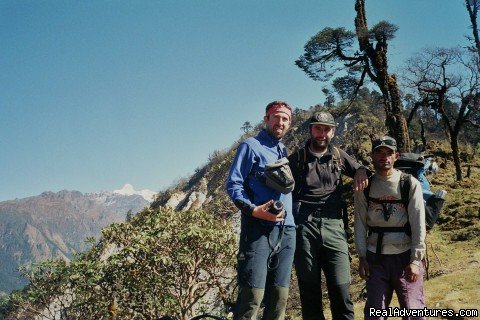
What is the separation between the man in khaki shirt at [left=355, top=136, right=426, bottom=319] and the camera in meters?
3.39

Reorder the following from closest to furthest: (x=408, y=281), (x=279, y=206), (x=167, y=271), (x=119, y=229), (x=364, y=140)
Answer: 1. (x=279, y=206)
2. (x=408, y=281)
3. (x=167, y=271)
4. (x=119, y=229)
5. (x=364, y=140)

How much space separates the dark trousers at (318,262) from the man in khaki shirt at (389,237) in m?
0.21

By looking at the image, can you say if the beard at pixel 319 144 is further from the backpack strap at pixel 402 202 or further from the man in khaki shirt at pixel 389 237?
the backpack strap at pixel 402 202

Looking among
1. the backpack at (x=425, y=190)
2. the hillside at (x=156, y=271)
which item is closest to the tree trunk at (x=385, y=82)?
the hillside at (x=156, y=271)

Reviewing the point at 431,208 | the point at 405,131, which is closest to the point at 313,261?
the point at 431,208

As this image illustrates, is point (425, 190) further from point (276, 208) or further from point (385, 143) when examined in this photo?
point (276, 208)

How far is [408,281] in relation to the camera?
11.2 feet

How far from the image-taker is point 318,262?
3.66 metres

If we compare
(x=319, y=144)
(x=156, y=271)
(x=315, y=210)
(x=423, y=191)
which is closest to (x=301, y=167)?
(x=319, y=144)

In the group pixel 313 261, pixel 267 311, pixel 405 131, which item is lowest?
pixel 267 311

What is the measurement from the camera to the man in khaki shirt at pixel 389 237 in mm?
3391

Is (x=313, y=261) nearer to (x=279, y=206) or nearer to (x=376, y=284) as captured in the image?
(x=376, y=284)

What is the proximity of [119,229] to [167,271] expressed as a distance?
1900 millimetres

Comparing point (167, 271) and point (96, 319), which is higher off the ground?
point (167, 271)
